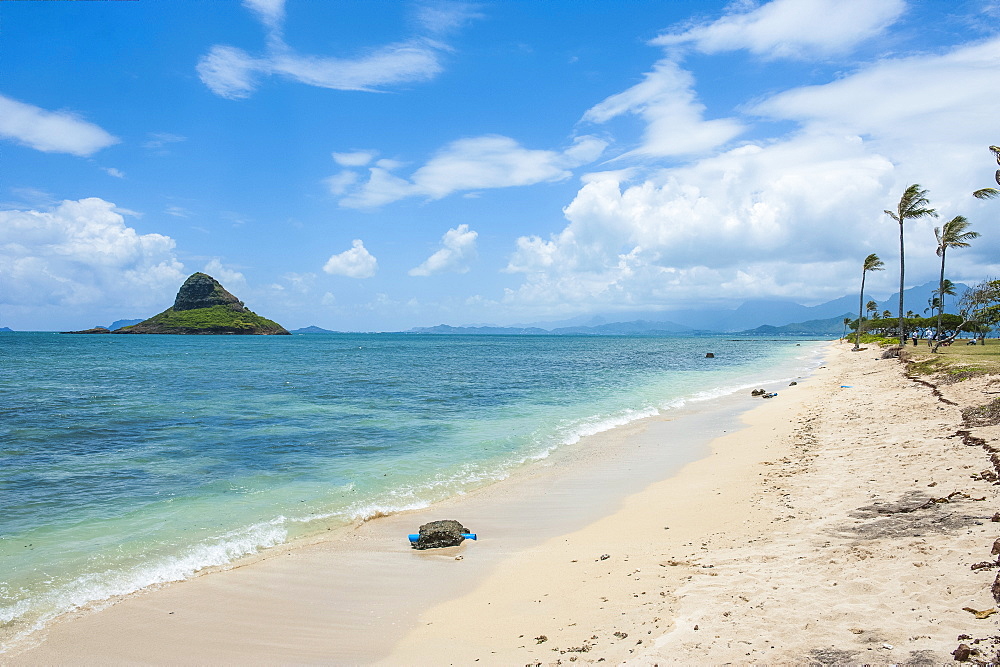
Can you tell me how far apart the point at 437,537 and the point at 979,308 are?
59123 millimetres

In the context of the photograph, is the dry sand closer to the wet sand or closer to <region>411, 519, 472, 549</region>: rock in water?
the wet sand

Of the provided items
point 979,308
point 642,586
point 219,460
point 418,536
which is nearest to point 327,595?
point 418,536

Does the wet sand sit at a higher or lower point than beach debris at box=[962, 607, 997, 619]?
Result: lower

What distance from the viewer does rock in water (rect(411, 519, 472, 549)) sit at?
1018 centimetres

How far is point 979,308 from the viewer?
156ft

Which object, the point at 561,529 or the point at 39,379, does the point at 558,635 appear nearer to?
the point at 561,529

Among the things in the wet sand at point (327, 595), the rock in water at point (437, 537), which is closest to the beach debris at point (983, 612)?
the wet sand at point (327, 595)

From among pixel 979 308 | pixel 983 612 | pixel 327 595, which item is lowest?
pixel 327 595

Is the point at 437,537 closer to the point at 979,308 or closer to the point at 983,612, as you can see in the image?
the point at 983,612

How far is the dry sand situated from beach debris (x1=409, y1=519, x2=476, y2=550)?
0.81 feet

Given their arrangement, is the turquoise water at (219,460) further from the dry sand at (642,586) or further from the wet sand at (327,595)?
the dry sand at (642,586)

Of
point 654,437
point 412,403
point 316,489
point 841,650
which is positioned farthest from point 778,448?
point 412,403

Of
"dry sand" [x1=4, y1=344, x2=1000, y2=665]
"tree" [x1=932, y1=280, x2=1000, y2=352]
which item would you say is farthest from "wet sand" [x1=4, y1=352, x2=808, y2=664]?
"tree" [x1=932, y1=280, x2=1000, y2=352]

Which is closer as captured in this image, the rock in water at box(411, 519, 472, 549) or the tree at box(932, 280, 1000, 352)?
the rock in water at box(411, 519, 472, 549)
